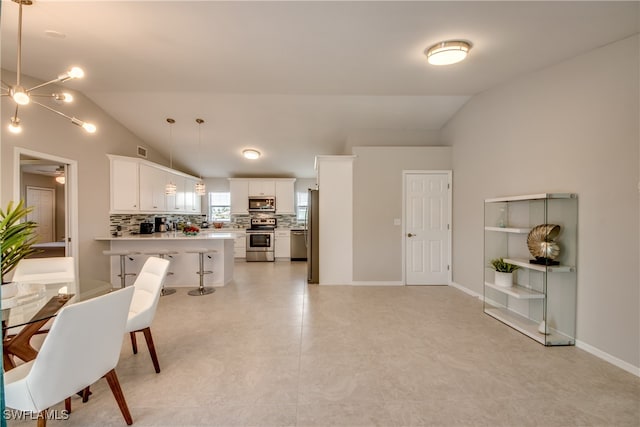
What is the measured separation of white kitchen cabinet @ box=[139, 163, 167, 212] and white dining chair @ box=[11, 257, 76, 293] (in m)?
2.58

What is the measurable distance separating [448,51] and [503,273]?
2469mm

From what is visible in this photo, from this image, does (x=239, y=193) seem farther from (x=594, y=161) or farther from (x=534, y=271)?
(x=594, y=161)

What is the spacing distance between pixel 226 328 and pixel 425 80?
3692 mm

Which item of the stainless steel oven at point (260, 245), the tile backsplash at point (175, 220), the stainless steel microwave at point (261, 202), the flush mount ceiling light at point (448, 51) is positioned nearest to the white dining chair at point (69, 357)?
the flush mount ceiling light at point (448, 51)

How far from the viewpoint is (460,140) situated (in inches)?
187

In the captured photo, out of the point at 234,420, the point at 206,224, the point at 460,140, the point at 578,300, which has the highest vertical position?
the point at 460,140

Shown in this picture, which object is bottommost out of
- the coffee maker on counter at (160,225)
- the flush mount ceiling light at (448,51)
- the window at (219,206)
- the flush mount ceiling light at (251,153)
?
the coffee maker on counter at (160,225)

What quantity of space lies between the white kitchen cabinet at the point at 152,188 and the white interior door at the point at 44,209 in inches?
97.6

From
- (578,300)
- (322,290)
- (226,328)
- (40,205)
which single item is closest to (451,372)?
(578,300)

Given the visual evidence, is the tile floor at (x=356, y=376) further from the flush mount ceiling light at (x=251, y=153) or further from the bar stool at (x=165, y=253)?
the flush mount ceiling light at (x=251, y=153)

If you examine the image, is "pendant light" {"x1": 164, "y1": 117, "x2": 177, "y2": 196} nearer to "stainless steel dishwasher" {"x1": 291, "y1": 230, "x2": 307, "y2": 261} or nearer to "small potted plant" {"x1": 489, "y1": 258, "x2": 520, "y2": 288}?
"stainless steel dishwasher" {"x1": 291, "y1": 230, "x2": 307, "y2": 261}

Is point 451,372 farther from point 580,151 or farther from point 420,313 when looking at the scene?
point 580,151

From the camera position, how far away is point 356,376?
7.75 ft

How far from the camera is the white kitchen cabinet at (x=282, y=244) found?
7574 millimetres
